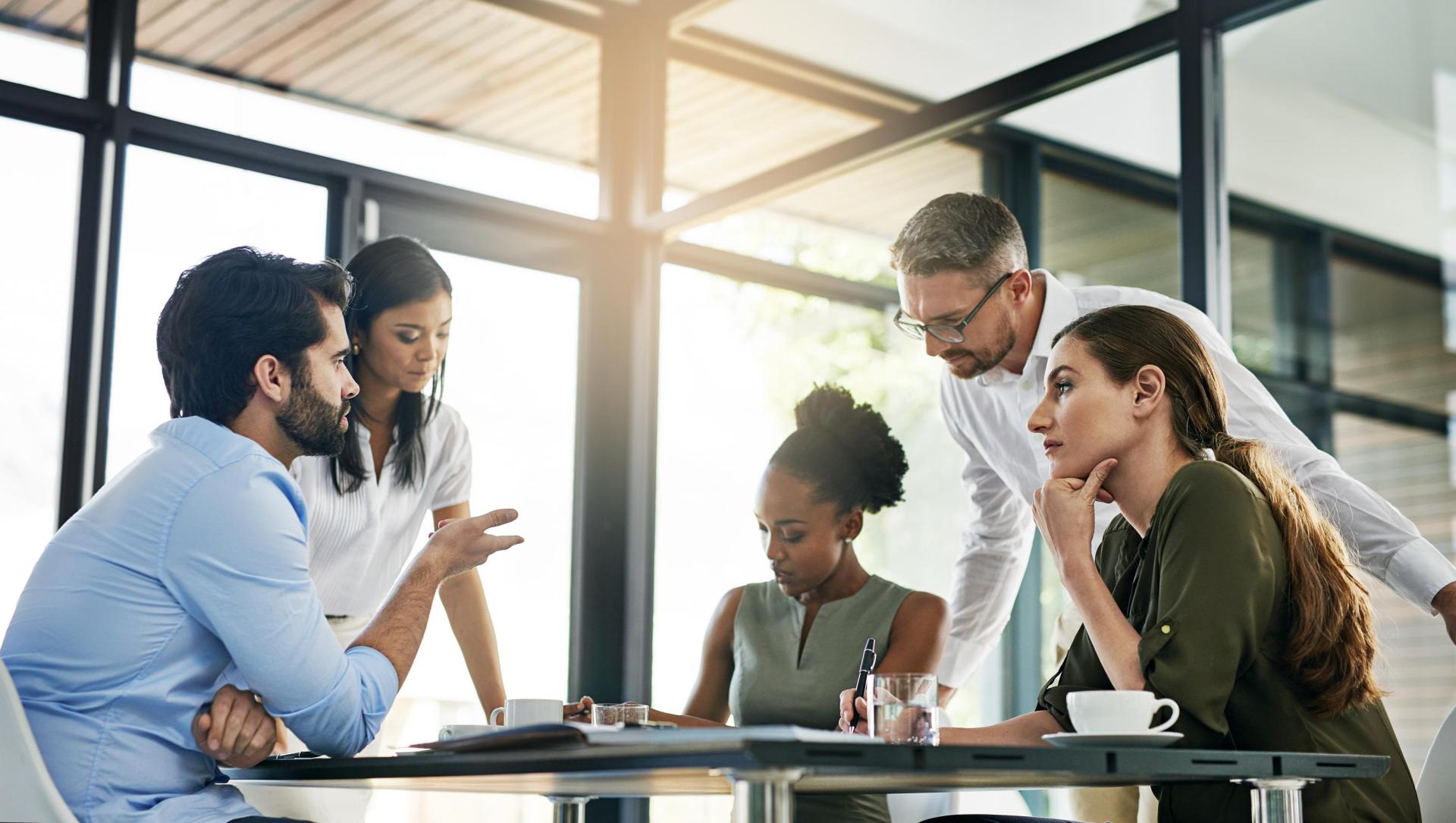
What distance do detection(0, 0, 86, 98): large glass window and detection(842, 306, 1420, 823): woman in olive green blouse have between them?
2.65 meters

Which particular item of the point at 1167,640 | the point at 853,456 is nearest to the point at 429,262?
the point at 853,456

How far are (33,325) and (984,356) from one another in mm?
2145

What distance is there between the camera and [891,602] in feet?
9.21

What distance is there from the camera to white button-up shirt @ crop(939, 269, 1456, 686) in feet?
7.74

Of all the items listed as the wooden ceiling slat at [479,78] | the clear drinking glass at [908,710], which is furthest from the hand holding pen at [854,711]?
the wooden ceiling slat at [479,78]

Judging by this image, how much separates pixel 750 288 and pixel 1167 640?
2.74m

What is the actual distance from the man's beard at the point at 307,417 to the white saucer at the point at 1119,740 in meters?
1.09

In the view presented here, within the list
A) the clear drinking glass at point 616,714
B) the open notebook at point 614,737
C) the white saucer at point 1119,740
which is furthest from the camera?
the clear drinking glass at point 616,714

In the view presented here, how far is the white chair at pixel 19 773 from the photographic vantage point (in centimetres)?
142

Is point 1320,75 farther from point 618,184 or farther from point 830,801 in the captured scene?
point 618,184

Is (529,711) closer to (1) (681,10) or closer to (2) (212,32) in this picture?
(2) (212,32)

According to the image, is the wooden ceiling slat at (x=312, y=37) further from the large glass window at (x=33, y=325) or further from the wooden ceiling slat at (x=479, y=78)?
the large glass window at (x=33, y=325)

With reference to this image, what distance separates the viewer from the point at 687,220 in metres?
4.16

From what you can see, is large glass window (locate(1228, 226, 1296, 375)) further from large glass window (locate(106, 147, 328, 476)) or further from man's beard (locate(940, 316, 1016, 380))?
large glass window (locate(106, 147, 328, 476))
